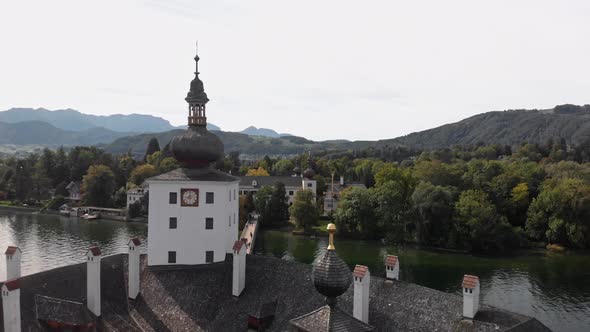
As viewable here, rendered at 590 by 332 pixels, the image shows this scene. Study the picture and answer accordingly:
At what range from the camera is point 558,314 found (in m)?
32.6

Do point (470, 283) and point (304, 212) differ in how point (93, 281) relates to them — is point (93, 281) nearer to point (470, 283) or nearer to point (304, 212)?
point (470, 283)

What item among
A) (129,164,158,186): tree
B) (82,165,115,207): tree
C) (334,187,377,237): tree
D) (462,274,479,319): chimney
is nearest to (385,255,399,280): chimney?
(462,274,479,319): chimney

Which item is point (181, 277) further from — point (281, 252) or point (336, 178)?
point (336, 178)

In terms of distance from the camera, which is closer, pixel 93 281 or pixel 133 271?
pixel 93 281

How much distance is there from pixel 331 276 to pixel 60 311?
10.2 metres

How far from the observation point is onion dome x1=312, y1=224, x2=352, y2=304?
11242 mm

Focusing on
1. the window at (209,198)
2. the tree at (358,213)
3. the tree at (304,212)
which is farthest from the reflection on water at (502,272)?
the window at (209,198)

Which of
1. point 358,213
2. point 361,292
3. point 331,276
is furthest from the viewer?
point 358,213

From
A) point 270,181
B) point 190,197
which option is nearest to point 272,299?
point 190,197

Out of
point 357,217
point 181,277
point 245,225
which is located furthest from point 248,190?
point 181,277

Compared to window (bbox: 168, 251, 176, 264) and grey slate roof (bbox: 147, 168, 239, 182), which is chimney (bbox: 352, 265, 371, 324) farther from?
window (bbox: 168, 251, 176, 264)

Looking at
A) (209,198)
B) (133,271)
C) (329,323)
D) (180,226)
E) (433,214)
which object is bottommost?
(433,214)

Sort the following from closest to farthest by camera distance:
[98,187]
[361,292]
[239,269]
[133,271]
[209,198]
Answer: [361,292], [239,269], [133,271], [209,198], [98,187]

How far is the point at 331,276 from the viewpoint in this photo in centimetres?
1128
